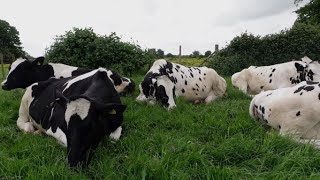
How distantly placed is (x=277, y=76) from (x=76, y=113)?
685 cm

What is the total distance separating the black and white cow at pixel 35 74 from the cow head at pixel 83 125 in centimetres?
417

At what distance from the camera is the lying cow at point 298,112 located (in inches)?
180

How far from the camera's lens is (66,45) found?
42.0 ft

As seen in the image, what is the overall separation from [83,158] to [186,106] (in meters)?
3.39

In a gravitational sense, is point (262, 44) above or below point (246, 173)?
above

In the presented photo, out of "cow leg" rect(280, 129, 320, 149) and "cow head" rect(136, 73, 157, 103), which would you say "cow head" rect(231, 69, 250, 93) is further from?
"cow leg" rect(280, 129, 320, 149)

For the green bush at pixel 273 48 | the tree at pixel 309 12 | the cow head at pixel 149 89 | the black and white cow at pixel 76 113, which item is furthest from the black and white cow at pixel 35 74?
the tree at pixel 309 12

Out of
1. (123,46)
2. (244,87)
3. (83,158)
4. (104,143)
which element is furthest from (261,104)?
(123,46)

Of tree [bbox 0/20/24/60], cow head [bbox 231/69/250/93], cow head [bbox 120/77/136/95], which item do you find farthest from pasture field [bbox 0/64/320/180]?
tree [bbox 0/20/24/60]

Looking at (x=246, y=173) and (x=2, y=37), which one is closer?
(x=246, y=173)

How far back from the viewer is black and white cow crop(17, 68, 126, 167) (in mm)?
3930

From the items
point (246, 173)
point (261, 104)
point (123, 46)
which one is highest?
point (123, 46)

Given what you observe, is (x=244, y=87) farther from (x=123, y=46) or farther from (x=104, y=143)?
(x=104, y=143)

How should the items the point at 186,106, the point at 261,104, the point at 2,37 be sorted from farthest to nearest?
the point at 2,37 → the point at 186,106 → the point at 261,104
